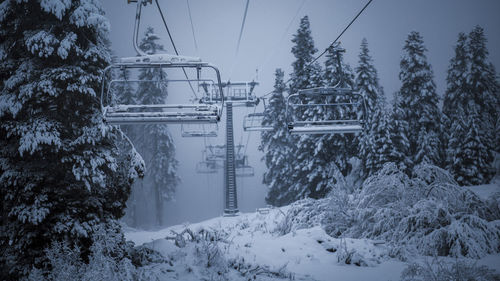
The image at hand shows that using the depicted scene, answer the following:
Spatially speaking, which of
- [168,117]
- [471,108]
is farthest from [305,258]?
[471,108]

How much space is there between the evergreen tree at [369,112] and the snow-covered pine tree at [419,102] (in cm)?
283

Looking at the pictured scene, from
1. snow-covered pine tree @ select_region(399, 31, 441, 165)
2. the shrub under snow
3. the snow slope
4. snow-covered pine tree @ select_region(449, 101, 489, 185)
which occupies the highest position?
snow-covered pine tree @ select_region(399, 31, 441, 165)

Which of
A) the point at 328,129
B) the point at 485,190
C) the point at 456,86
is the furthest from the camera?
the point at 456,86

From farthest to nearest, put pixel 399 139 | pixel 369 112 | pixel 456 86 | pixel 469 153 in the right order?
pixel 456 86, pixel 469 153, pixel 369 112, pixel 399 139

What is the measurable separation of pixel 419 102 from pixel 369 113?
18.2ft

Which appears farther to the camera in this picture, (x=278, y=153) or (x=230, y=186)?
(x=278, y=153)

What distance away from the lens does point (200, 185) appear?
11819 cm

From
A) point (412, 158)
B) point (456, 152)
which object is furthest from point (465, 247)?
point (456, 152)

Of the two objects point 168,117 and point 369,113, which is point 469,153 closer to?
point 369,113

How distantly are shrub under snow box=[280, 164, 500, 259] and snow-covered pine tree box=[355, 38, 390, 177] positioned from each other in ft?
34.3

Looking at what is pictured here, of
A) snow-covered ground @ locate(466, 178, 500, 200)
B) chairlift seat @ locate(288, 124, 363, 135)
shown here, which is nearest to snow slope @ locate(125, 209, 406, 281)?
chairlift seat @ locate(288, 124, 363, 135)

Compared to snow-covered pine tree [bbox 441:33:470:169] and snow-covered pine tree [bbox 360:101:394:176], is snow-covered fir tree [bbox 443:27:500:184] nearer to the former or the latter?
snow-covered pine tree [bbox 441:33:470:169]

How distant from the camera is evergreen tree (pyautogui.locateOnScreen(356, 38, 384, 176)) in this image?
859 inches

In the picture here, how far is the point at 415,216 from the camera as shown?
8211 mm
